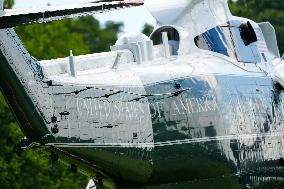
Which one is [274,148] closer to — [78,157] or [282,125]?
[282,125]

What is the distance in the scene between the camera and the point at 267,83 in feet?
102

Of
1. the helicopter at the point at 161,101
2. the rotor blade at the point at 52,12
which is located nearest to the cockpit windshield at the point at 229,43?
the helicopter at the point at 161,101

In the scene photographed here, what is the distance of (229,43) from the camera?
3100cm

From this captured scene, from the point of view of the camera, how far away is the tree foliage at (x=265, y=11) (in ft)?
190

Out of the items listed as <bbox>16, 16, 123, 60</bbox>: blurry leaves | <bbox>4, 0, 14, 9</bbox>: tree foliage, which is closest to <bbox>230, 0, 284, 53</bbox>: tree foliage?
<bbox>16, 16, 123, 60</bbox>: blurry leaves

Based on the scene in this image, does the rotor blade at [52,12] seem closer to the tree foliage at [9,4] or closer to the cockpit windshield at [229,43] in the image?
the cockpit windshield at [229,43]

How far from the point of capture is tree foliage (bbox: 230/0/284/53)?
57903 mm

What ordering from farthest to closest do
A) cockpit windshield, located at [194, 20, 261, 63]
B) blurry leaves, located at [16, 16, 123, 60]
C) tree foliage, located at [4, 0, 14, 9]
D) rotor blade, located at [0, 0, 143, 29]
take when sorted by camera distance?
1. blurry leaves, located at [16, 16, 123, 60]
2. tree foliage, located at [4, 0, 14, 9]
3. cockpit windshield, located at [194, 20, 261, 63]
4. rotor blade, located at [0, 0, 143, 29]

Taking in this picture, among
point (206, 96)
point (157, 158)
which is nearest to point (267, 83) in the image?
point (206, 96)

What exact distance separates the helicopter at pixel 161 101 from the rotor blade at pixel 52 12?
24mm

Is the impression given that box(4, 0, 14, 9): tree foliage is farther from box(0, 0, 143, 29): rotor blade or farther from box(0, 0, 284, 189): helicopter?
box(0, 0, 143, 29): rotor blade

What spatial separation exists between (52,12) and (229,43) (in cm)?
792

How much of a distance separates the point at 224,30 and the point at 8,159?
77.6 feet

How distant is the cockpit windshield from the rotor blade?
6475 mm
